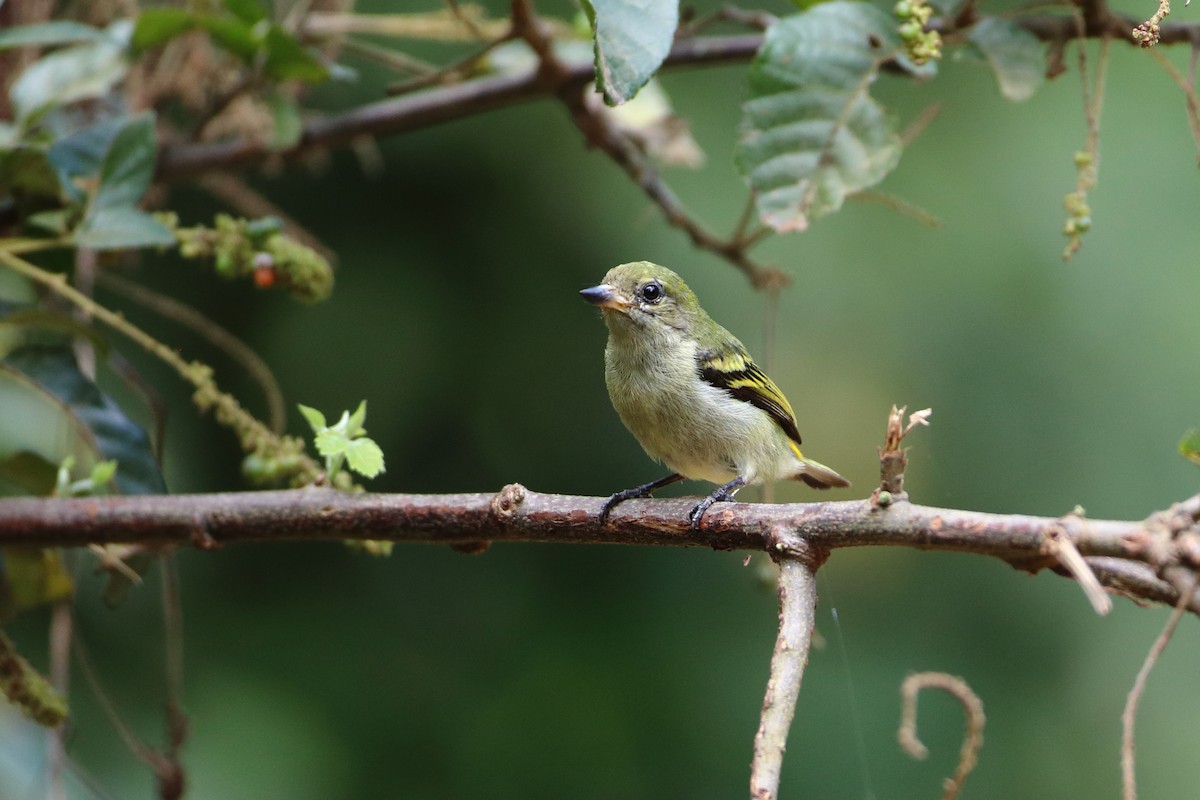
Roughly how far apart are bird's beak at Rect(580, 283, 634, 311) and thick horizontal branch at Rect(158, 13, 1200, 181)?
570 mm

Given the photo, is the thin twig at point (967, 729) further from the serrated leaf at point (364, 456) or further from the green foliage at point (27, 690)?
the green foliage at point (27, 690)

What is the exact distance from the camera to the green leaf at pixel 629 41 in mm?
1596

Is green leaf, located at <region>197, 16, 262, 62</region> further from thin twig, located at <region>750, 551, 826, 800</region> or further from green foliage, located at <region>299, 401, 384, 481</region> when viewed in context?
thin twig, located at <region>750, 551, 826, 800</region>

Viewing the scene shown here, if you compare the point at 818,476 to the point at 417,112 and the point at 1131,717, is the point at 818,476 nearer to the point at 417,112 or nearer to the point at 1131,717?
the point at 417,112

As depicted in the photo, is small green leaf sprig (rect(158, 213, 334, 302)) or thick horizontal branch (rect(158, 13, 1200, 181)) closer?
small green leaf sprig (rect(158, 213, 334, 302))

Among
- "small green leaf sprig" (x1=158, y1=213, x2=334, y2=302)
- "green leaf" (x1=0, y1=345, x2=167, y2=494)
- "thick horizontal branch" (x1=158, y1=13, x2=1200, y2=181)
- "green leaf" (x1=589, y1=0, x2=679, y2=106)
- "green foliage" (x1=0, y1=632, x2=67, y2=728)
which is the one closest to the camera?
"green leaf" (x1=589, y1=0, x2=679, y2=106)

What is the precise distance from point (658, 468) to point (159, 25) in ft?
5.83

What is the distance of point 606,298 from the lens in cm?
228

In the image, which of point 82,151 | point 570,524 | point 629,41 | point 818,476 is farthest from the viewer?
point 818,476

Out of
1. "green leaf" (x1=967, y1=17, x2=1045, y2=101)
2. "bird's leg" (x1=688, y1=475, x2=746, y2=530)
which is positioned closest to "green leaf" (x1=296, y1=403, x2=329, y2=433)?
"bird's leg" (x1=688, y1=475, x2=746, y2=530)

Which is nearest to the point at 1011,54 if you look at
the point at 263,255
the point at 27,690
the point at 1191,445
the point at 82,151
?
the point at 1191,445

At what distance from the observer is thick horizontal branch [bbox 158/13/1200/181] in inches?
99.0

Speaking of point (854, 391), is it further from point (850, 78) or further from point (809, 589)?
point (809, 589)

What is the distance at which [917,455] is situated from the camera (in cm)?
317
